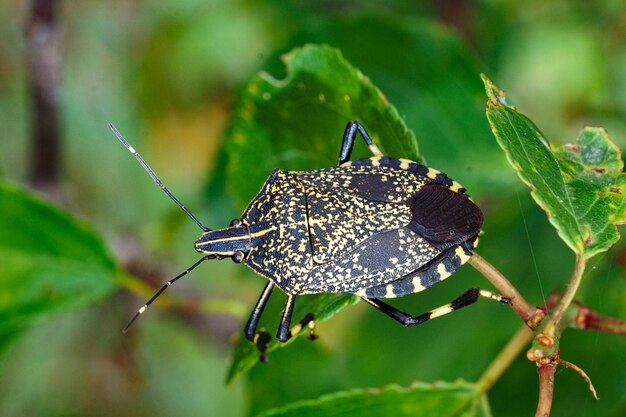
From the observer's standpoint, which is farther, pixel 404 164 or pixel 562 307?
pixel 404 164

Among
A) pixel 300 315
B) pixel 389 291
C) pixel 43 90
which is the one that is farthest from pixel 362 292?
pixel 43 90

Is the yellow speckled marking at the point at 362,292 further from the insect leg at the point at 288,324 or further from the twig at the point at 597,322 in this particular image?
the twig at the point at 597,322

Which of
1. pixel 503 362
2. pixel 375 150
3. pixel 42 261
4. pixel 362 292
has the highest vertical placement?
pixel 42 261

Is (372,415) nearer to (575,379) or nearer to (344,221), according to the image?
(344,221)

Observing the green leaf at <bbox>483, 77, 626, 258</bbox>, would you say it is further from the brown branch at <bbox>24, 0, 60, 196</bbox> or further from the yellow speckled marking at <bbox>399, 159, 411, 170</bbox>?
the brown branch at <bbox>24, 0, 60, 196</bbox>

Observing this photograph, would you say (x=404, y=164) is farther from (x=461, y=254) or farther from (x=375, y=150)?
(x=461, y=254)

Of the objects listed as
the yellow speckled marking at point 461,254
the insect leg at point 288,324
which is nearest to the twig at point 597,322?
the yellow speckled marking at point 461,254

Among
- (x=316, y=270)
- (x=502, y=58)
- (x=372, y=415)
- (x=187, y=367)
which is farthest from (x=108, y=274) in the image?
(x=502, y=58)

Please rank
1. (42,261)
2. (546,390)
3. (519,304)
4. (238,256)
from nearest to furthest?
1. (546,390)
2. (519,304)
3. (238,256)
4. (42,261)
